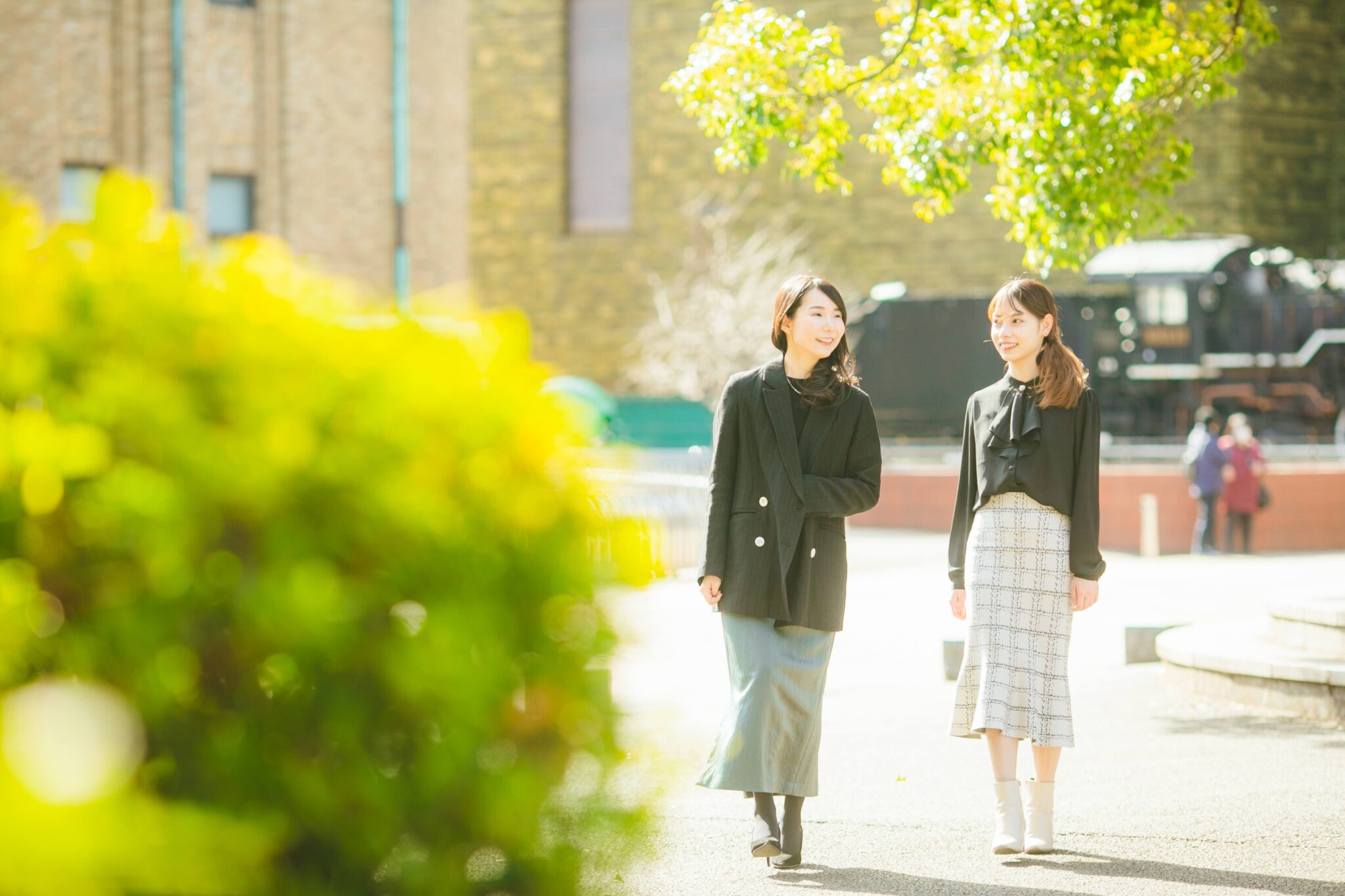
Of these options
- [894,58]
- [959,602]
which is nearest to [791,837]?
[959,602]

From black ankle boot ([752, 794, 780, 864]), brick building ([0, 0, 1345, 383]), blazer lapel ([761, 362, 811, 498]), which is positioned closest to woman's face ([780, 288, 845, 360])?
blazer lapel ([761, 362, 811, 498])

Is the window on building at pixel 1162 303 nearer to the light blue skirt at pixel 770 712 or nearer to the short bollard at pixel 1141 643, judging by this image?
the short bollard at pixel 1141 643

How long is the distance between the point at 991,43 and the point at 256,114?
22091 millimetres

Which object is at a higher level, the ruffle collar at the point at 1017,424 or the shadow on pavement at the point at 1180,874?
the ruffle collar at the point at 1017,424

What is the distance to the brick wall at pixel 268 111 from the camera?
87.2 ft

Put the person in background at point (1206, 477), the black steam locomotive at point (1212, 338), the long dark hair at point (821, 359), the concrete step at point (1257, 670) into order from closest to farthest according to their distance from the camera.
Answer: the long dark hair at point (821, 359) → the concrete step at point (1257, 670) → the person in background at point (1206, 477) → the black steam locomotive at point (1212, 338)

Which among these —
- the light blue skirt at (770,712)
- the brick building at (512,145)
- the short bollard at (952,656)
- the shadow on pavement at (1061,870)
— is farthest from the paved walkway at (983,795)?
the brick building at (512,145)

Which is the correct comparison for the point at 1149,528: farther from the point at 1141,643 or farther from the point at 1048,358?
the point at 1048,358

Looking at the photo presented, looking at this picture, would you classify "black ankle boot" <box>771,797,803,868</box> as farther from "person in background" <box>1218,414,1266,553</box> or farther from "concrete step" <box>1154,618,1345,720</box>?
"person in background" <box>1218,414,1266,553</box>

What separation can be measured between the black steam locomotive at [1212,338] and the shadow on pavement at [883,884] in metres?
25.5

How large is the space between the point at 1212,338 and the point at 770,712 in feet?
87.4

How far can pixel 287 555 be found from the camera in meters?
1.70

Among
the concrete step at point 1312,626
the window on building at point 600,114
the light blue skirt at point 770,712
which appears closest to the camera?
the light blue skirt at point 770,712

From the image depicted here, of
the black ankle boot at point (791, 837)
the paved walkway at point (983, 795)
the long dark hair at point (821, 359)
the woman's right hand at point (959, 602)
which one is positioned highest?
the long dark hair at point (821, 359)
